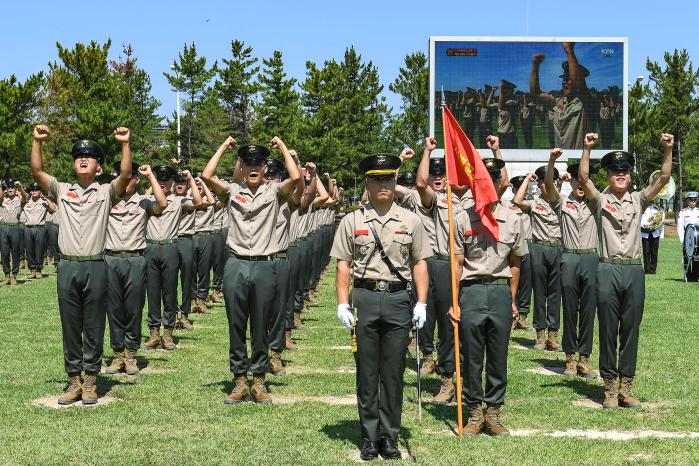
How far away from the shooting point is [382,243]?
25.8ft

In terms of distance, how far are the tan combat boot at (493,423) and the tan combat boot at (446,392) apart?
1.59 metres

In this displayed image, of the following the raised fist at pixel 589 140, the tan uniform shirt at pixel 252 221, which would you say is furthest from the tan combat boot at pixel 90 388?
the raised fist at pixel 589 140

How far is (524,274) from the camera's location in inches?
655

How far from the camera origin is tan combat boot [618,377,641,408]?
9766 millimetres

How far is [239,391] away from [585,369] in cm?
420

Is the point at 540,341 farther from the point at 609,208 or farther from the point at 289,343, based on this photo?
the point at 609,208

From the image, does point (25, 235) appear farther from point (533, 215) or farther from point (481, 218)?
point (481, 218)

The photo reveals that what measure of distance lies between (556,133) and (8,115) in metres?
25.3

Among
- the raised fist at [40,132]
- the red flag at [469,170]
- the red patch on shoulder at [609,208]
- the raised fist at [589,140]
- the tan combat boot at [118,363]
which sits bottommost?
the tan combat boot at [118,363]

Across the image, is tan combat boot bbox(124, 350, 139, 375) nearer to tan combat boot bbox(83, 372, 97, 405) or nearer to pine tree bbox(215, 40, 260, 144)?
tan combat boot bbox(83, 372, 97, 405)

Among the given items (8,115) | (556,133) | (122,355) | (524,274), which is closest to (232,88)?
(8,115)

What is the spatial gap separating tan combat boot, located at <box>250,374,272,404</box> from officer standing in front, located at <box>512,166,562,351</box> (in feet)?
A: 17.4

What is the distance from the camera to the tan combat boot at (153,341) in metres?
13.8

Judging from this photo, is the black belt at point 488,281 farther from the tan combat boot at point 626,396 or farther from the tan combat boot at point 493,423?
the tan combat boot at point 626,396
